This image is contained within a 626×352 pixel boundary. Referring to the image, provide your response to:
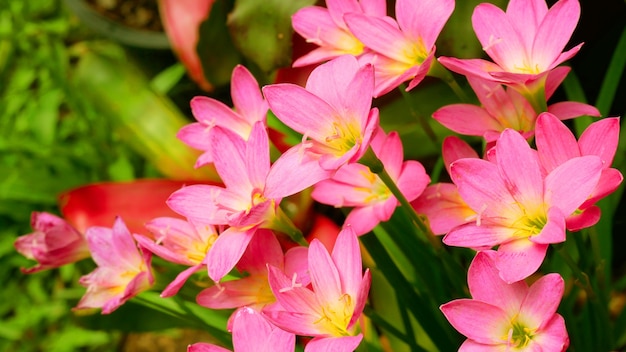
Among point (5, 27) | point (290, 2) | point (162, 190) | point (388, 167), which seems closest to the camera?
point (388, 167)

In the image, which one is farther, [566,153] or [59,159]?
[59,159]

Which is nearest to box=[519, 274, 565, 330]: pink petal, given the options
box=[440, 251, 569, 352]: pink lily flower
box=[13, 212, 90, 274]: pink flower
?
box=[440, 251, 569, 352]: pink lily flower

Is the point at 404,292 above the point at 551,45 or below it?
below

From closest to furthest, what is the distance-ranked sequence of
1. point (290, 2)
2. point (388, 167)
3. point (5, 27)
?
point (388, 167), point (290, 2), point (5, 27)

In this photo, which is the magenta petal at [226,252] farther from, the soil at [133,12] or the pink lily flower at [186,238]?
the soil at [133,12]

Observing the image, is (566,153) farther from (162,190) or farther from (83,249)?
(162,190)

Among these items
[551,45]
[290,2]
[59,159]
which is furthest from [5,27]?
[551,45]
